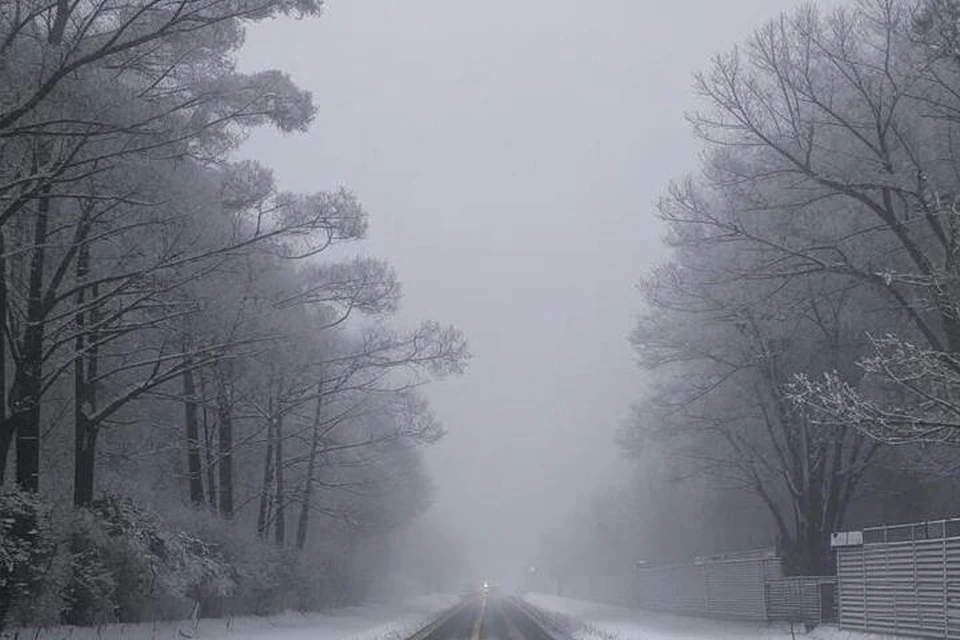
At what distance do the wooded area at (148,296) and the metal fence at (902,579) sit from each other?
1244 cm

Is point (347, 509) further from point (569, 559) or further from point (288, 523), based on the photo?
point (569, 559)

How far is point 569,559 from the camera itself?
555ft

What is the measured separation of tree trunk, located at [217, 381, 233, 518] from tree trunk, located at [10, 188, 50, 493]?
467 inches

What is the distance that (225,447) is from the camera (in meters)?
36.7

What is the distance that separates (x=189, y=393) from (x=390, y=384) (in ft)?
59.2

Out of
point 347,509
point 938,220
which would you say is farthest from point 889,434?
point 347,509

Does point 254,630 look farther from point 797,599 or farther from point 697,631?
point 797,599

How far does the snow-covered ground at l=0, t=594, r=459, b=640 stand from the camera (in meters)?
19.7

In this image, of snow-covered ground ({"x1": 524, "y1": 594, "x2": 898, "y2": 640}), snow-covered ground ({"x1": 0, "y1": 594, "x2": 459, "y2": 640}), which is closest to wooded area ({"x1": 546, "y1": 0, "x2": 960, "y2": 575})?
snow-covered ground ({"x1": 524, "y1": 594, "x2": 898, "y2": 640})

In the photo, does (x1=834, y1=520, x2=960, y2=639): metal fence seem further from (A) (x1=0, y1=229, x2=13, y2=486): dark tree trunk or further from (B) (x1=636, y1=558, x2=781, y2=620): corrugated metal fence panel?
(A) (x1=0, y1=229, x2=13, y2=486): dark tree trunk

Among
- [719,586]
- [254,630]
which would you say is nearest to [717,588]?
[719,586]

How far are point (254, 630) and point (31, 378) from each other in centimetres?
1307

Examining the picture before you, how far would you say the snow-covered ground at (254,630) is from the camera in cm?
1969

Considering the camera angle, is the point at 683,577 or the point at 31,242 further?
the point at 683,577
